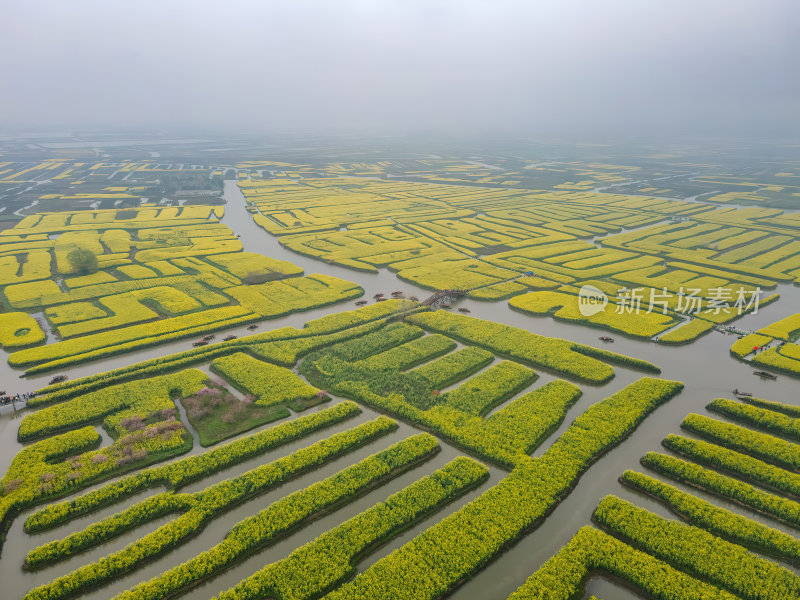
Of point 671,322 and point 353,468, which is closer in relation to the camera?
point 353,468

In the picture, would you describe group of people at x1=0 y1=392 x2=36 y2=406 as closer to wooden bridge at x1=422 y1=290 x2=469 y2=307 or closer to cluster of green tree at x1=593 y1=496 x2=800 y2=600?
wooden bridge at x1=422 y1=290 x2=469 y2=307

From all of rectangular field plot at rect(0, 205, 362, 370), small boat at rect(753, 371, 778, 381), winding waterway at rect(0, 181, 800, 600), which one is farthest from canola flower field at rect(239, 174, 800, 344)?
rectangular field plot at rect(0, 205, 362, 370)

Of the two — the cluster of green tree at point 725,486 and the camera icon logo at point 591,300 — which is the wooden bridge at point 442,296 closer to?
the camera icon logo at point 591,300

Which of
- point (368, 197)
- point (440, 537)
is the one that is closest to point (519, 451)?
point (440, 537)

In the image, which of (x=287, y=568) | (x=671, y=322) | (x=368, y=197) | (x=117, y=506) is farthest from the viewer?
(x=368, y=197)

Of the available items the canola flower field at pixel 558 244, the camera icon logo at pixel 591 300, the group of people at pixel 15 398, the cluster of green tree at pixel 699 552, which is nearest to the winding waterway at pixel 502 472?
the group of people at pixel 15 398

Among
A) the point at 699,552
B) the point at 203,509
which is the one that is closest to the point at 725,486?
the point at 699,552

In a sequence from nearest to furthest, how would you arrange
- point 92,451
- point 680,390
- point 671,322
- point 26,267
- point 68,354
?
point 92,451 < point 680,390 < point 68,354 < point 671,322 < point 26,267

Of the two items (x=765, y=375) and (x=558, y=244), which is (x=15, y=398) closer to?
(x=765, y=375)

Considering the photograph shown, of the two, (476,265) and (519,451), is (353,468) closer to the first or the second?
(519,451)
